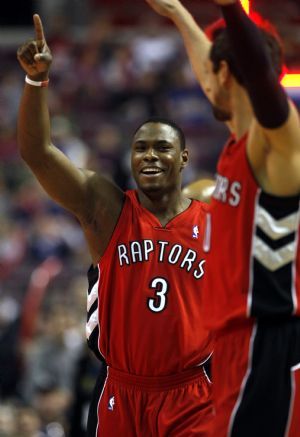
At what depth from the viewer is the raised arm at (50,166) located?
5125 mm

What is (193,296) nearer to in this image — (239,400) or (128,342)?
(128,342)

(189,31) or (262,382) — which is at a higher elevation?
(189,31)

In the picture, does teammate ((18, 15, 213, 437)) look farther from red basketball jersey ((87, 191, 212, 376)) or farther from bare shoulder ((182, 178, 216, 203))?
bare shoulder ((182, 178, 216, 203))

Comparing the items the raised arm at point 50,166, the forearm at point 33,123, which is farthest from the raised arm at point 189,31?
the forearm at point 33,123

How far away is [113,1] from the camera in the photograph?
54.2 feet

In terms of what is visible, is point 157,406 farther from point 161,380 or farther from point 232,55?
point 232,55

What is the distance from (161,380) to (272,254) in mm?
1512

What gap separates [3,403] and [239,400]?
639cm

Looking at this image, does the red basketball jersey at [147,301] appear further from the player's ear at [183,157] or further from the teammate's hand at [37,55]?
the teammate's hand at [37,55]

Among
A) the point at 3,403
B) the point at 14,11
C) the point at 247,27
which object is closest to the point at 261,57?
the point at 247,27

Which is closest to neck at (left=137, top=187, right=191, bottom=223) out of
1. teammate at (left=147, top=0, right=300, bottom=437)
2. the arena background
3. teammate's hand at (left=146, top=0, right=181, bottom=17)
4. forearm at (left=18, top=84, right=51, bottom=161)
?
forearm at (left=18, top=84, right=51, bottom=161)

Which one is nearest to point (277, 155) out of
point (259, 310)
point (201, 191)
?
point (259, 310)

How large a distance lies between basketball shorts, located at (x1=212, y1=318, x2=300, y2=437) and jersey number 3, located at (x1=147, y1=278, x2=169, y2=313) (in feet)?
4.20

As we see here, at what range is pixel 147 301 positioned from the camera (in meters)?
5.57
